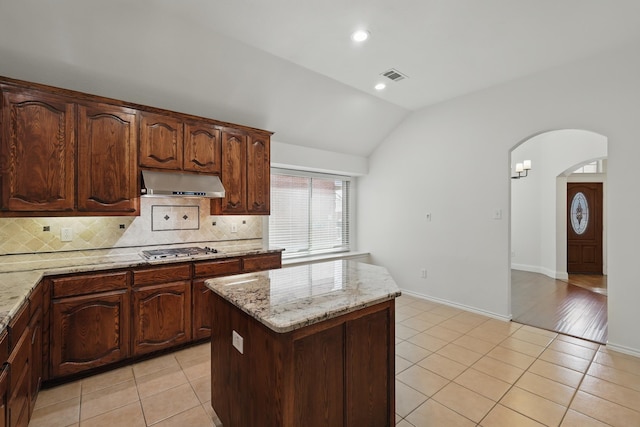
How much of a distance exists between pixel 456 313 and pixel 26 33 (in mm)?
5210

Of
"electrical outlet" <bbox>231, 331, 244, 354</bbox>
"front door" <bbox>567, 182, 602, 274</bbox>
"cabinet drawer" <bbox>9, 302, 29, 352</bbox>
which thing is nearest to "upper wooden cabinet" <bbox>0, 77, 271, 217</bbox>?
"cabinet drawer" <bbox>9, 302, 29, 352</bbox>

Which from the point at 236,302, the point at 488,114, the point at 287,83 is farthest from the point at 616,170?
the point at 236,302

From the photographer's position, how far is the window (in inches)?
191

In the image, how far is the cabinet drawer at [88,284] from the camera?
7.82ft

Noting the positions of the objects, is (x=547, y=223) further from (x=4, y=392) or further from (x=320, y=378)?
(x=4, y=392)

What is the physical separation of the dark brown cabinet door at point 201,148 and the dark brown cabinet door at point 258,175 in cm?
42

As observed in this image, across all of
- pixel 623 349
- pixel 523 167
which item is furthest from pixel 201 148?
pixel 523 167

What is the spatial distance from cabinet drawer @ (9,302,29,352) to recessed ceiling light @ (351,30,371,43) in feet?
10.1

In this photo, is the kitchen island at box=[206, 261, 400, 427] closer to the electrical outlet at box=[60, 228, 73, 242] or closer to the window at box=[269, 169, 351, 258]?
the electrical outlet at box=[60, 228, 73, 242]

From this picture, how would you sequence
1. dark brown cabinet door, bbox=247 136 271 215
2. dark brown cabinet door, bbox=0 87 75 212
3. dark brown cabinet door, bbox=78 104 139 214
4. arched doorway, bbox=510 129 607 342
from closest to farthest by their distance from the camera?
1. dark brown cabinet door, bbox=0 87 75 212
2. dark brown cabinet door, bbox=78 104 139 214
3. dark brown cabinet door, bbox=247 136 271 215
4. arched doorway, bbox=510 129 607 342

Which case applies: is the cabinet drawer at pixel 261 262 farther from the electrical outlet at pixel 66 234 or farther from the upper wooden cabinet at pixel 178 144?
the electrical outlet at pixel 66 234

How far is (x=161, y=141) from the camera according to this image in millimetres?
3027

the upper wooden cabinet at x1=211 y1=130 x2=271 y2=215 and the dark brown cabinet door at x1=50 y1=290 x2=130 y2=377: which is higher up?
the upper wooden cabinet at x1=211 y1=130 x2=271 y2=215

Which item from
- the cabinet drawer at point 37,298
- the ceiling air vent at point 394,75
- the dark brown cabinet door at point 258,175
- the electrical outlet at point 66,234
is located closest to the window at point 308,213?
the dark brown cabinet door at point 258,175
